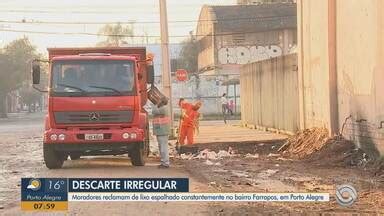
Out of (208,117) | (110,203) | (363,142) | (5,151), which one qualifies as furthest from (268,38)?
(110,203)

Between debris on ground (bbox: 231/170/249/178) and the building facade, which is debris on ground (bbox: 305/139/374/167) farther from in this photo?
the building facade

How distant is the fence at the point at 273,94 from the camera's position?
69.7 feet

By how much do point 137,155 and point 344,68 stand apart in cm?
540

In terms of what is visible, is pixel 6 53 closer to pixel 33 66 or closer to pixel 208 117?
pixel 208 117

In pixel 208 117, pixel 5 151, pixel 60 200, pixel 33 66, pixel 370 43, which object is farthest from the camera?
pixel 208 117

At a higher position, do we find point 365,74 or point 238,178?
point 365,74

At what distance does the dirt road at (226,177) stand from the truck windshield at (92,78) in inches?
67.6

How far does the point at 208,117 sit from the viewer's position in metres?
49.0

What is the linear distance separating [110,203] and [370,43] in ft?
24.1

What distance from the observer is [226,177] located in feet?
41.6

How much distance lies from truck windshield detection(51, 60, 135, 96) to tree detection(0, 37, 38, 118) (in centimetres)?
5163

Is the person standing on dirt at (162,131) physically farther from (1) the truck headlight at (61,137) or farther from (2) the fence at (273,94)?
(2) the fence at (273,94)

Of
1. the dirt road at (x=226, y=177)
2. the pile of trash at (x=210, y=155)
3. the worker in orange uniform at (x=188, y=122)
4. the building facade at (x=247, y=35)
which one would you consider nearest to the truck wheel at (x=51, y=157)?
the dirt road at (x=226, y=177)

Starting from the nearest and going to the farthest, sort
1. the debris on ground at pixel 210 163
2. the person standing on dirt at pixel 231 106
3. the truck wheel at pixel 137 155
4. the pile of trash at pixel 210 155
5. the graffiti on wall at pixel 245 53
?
the truck wheel at pixel 137 155
the debris on ground at pixel 210 163
the pile of trash at pixel 210 155
the person standing on dirt at pixel 231 106
the graffiti on wall at pixel 245 53
